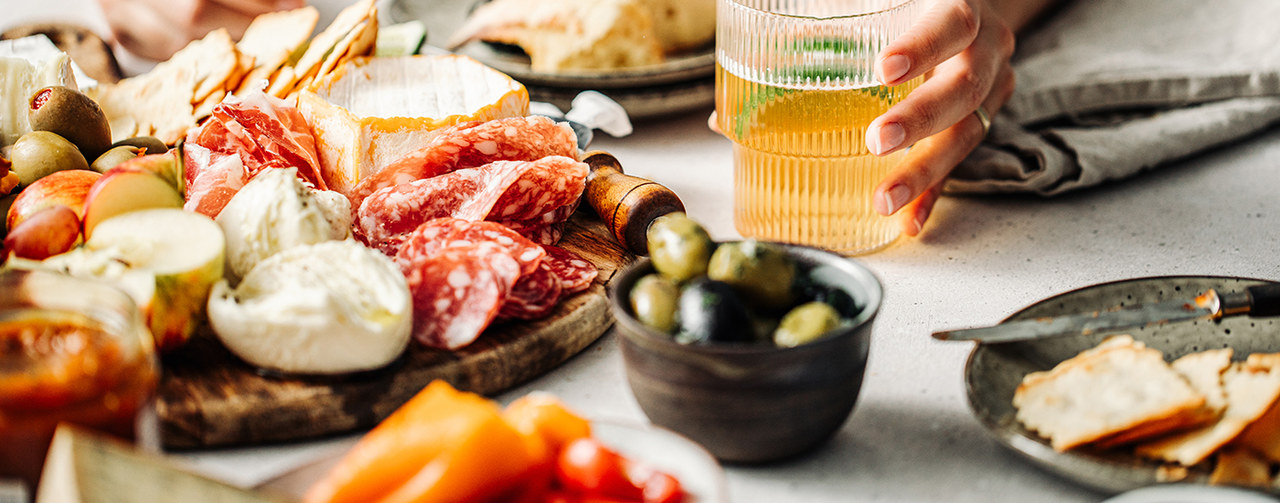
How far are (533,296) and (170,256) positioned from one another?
1.09ft

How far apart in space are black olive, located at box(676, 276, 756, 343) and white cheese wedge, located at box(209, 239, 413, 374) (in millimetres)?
268

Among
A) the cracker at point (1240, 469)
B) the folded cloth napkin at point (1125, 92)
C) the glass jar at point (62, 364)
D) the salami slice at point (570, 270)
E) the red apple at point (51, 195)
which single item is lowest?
the folded cloth napkin at point (1125, 92)

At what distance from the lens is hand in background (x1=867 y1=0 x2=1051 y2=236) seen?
119 cm

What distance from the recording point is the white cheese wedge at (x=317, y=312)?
890 millimetres

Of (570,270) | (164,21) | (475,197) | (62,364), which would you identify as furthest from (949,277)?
(164,21)

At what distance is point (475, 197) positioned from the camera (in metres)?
1.17

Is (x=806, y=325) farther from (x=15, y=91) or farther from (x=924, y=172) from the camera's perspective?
(x=15, y=91)

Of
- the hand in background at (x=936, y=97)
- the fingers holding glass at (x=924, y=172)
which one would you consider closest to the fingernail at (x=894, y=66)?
the hand in background at (x=936, y=97)

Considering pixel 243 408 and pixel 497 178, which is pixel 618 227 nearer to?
pixel 497 178

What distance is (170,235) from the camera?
97cm

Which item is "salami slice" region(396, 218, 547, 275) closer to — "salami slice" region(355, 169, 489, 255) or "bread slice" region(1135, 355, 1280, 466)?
"salami slice" region(355, 169, 489, 255)

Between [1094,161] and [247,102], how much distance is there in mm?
1119

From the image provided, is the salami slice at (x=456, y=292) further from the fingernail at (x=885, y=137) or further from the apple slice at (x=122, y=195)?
the fingernail at (x=885, y=137)

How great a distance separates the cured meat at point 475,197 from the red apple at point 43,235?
0.92ft
